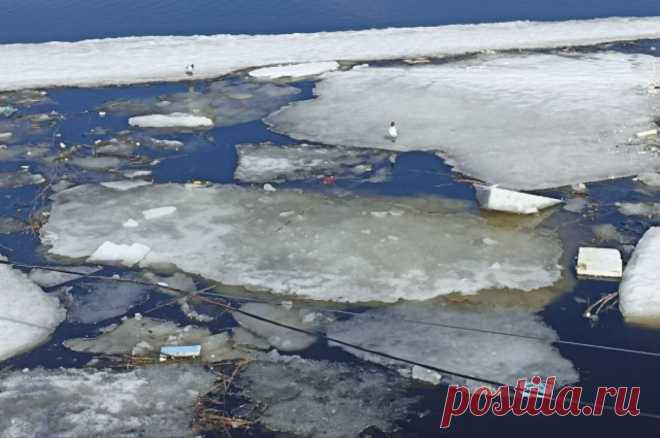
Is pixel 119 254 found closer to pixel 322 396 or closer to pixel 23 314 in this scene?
pixel 23 314

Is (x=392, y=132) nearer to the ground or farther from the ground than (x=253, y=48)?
nearer to the ground

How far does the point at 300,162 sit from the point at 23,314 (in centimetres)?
508

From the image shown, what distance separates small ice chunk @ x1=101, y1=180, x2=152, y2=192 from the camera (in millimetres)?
12086

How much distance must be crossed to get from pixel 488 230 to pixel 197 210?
4009 mm

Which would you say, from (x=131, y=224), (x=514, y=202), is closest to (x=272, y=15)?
(x=131, y=224)

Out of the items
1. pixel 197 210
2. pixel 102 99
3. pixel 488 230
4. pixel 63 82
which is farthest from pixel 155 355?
pixel 63 82

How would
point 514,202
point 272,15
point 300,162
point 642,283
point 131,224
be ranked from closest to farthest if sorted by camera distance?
point 642,283 → point 514,202 → point 131,224 → point 300,162 → point 272,15

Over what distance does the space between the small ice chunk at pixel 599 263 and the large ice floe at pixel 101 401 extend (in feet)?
15.0

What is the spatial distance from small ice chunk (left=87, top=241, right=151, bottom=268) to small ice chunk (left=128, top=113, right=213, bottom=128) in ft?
14.3

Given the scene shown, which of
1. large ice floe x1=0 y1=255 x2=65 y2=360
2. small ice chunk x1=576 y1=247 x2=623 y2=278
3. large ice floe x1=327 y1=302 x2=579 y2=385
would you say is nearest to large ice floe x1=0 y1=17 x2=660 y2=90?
large ice floe x1=0 y1=255 x2=65 y2=360

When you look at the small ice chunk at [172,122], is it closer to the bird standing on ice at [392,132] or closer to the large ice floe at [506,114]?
the large ice floe at [506,114]

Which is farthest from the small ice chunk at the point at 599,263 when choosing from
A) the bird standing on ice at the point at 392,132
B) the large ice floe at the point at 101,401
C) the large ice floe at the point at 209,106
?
the large ice floe at the point at 209,106

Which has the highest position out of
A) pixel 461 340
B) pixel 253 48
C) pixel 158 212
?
pixel 253 48

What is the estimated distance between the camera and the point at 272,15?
21656 millimetres
